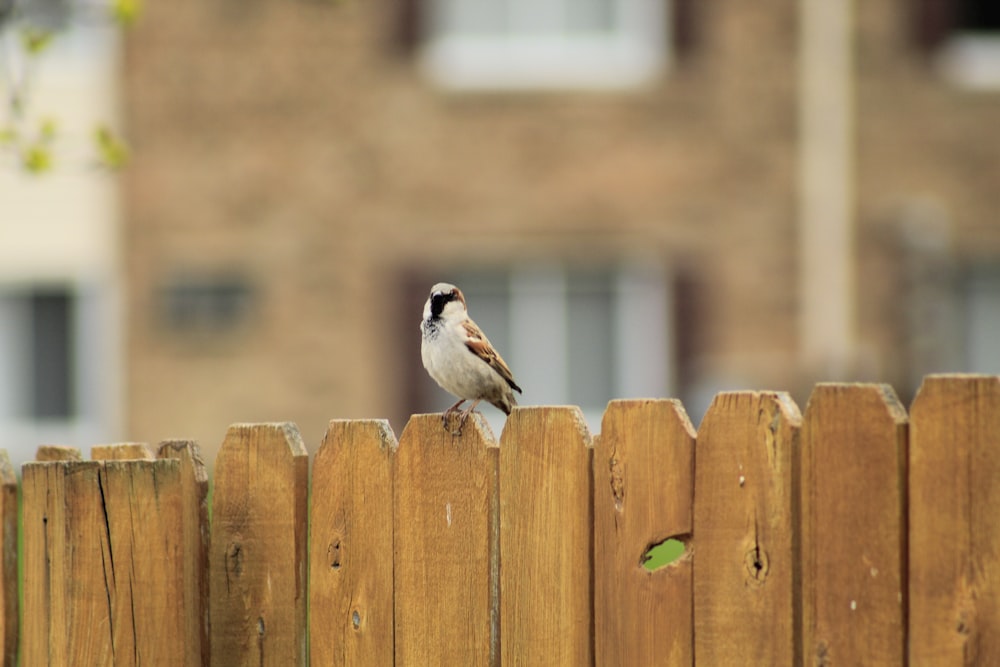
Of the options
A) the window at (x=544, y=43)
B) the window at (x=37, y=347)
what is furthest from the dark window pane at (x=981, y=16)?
the window at (x=37, y=347)

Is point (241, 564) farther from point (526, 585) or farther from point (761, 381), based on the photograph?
point (761, 381)

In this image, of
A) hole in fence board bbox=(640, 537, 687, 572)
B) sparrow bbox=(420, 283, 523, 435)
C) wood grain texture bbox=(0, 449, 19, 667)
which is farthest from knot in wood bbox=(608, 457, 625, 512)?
wood grain texture bbox=(0, 449, 19, 667)

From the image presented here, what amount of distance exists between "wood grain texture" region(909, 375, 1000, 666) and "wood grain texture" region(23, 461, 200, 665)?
4.72 ft

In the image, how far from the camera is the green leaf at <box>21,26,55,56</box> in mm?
4793

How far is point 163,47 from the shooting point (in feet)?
44.8

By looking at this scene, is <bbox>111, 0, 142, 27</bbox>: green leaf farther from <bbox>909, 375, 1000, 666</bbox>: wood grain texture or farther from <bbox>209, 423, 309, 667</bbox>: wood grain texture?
<bbox>909, 375, 1000, 666</bbox>: wood grain texture

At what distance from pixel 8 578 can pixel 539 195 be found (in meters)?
10.5

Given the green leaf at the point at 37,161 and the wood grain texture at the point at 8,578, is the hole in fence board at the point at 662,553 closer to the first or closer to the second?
the wood grain texture at the point at 8,578

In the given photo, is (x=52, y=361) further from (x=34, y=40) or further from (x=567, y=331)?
(x=34, y=40)

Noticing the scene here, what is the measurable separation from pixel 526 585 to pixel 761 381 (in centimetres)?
1046

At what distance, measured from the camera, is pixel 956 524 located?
280 centimetres

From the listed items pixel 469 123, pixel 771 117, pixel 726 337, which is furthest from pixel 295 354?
pixel 771 117

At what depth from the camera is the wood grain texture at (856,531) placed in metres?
2.84

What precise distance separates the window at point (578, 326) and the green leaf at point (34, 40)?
8.61 m
